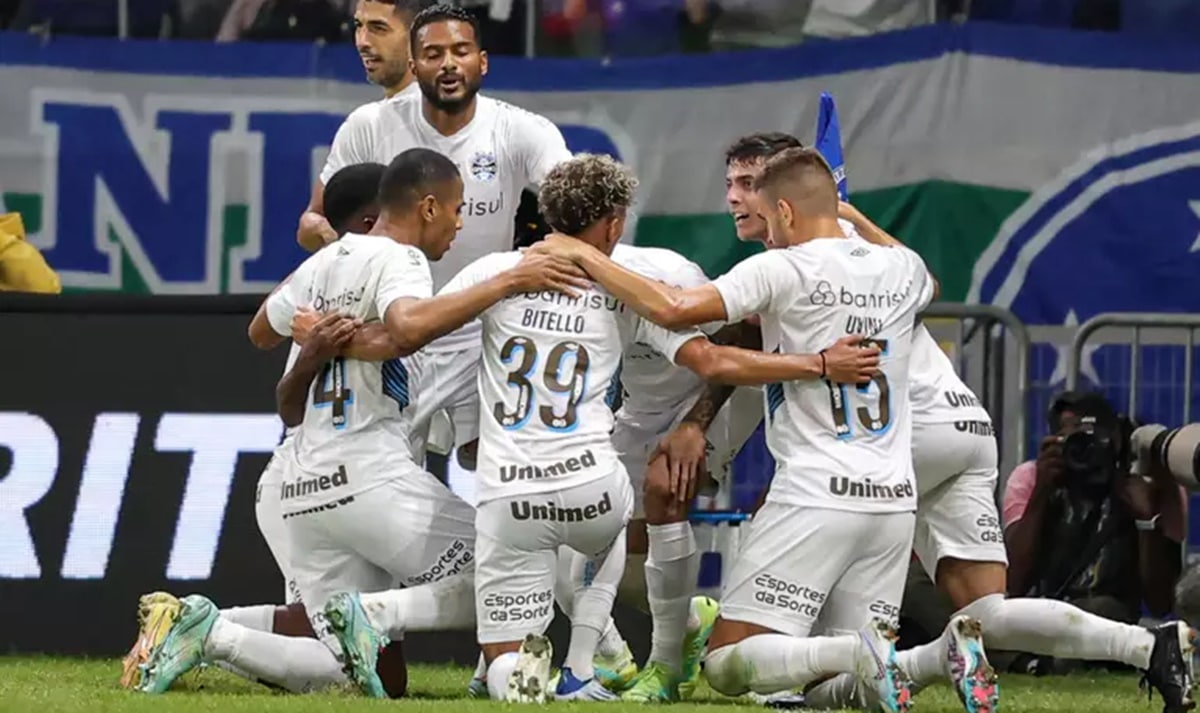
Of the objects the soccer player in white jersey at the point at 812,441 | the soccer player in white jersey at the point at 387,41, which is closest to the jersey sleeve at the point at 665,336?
the soccer player in white jersey at the point at 812,441

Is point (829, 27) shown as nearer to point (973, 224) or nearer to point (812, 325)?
point (973, 224)

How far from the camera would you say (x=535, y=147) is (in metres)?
9.13

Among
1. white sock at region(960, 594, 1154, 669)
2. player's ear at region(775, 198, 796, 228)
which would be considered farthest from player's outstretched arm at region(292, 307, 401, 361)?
white sock at region(960, 594, 1154, 669)

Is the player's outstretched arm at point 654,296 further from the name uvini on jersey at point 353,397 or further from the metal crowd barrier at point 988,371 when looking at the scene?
the metal crowd barrier at point 988,371

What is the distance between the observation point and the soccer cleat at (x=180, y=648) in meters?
8.12

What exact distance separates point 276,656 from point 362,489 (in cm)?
62

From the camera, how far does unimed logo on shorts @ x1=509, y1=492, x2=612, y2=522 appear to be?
25.8 feet

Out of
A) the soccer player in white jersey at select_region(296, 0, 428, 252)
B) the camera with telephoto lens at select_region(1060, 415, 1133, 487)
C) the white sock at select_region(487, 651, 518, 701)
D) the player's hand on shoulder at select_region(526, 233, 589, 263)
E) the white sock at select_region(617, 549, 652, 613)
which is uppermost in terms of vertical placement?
the soccer player in white jersey at select_region(296, 0, 428, 252)

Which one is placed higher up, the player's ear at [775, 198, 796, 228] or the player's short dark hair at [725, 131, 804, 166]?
the player's short dark hair at [725, 131, 804, 166]

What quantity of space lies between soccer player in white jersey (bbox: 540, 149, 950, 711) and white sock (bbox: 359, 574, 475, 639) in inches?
31.6

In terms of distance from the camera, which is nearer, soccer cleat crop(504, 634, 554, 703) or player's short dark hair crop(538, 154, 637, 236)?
soccer cleat crop(504, 634, 554, 703)

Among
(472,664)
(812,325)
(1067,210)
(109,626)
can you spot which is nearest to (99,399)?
(109,626)

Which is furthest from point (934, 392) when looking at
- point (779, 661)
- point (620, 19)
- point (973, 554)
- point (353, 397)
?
point (620, 19)

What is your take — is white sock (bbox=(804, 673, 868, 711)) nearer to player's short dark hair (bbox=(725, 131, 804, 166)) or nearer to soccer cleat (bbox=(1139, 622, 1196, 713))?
soccer cleat (bbox=(1139, 622, 1196, 713))
